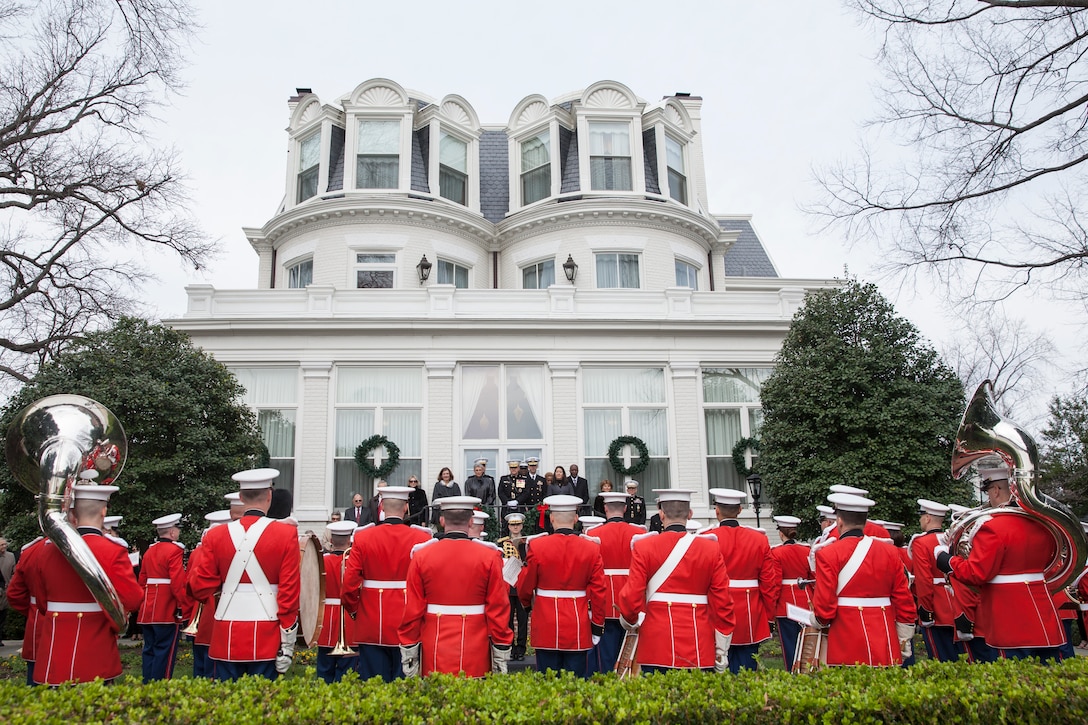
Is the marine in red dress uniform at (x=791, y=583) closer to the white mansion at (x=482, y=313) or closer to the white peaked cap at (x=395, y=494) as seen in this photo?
the white peaked cap at (x=395, y=494)

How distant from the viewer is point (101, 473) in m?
6.80

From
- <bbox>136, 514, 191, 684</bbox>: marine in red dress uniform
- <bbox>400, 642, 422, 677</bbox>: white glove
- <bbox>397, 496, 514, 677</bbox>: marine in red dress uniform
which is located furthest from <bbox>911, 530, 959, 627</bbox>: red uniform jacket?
<bbox>136, 514, 191, 684</bbox>: marine in red dress uniform

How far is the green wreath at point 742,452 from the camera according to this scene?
18562mm

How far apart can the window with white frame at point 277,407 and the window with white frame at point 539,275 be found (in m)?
7.11

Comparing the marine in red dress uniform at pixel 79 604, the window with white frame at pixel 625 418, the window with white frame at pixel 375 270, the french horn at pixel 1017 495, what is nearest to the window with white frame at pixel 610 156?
the window with white frame at pixel 375 270

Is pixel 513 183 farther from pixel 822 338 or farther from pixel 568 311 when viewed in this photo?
pixel 822 338

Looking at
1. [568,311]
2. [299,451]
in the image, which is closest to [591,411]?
[568,311]

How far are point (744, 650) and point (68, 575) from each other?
604 centimetres

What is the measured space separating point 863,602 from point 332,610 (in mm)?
5341

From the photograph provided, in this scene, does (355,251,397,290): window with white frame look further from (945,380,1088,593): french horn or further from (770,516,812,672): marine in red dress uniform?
(945,380,1088,593): french horn

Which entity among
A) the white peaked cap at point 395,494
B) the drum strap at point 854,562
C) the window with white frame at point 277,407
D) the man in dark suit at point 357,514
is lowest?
the drum strap at point 854,562

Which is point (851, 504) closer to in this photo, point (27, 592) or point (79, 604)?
point (79, 604)

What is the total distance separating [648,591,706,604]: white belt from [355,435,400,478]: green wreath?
1211cm

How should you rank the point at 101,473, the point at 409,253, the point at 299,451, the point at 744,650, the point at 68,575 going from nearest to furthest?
1. the point at 68,575
2. the point at 101,473
3. the point at 744,650
4. the point at 299,451
5. the point at 409,253
